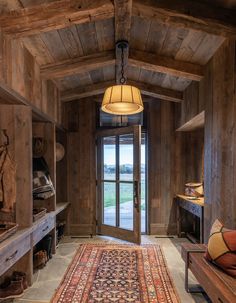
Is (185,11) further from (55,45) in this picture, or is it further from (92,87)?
(92,87)

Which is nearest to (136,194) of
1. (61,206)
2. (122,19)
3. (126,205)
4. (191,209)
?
(126,205)

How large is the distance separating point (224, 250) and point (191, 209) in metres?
1.90

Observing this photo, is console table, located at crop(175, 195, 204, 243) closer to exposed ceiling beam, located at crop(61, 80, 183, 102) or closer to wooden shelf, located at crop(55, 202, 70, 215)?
exposed ceiling beam, located at crop(61, 80, 183, 102)

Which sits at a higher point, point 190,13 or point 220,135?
point 190,13

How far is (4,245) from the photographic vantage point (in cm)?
228

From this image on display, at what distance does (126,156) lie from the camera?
4660 mm

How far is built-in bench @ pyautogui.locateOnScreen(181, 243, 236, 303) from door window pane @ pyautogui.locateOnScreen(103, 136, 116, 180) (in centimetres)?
238

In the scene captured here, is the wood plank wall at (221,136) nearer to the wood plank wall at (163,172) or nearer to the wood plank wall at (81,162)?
the wood plank wall at (163,172)

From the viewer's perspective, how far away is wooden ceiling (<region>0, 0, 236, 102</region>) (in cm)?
219

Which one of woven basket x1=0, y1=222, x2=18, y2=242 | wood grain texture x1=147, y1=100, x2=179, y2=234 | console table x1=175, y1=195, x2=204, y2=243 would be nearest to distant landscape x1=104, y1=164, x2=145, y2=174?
wood grain texture x1=147, y1=100, x2=179, y2=234

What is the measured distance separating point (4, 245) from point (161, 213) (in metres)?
3.34

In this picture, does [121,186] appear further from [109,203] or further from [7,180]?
[7,180]

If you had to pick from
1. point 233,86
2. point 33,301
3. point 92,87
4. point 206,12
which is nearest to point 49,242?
point 33,301

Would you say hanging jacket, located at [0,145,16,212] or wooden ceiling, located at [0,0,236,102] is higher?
wooden ceiling, located at [0,0,236,102]
